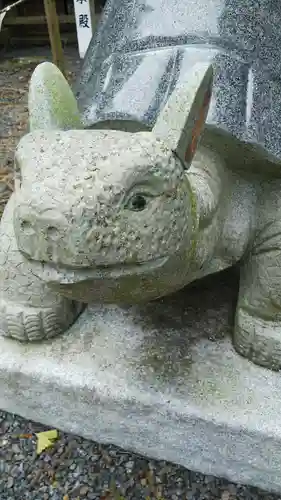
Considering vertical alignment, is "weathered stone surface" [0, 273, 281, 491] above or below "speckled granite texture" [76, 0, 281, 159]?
below

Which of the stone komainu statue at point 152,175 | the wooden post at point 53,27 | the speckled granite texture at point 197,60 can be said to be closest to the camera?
the stone komainu statue at point 152,175

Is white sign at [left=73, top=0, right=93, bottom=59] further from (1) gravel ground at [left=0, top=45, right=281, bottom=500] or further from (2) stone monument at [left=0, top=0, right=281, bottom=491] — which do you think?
(1) gravel ground at [left=0, top=45, right=281, bottom=500]

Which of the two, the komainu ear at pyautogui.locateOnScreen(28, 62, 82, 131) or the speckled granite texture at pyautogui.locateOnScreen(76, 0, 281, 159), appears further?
the speckled granite texture at pyautogui.locateOnScreen(76, 0, 281, 159)

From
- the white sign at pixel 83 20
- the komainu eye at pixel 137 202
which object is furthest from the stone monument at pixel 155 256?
the white sign at pixel 83 20

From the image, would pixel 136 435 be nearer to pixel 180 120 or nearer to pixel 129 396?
pixel 129 396

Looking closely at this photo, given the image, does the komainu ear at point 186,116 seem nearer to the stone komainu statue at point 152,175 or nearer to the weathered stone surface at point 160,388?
the stone komainu statue at point 152,175

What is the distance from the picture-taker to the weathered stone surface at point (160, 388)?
1.62 meters

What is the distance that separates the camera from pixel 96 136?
1.12m

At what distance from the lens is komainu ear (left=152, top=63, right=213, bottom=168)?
1.16 meters

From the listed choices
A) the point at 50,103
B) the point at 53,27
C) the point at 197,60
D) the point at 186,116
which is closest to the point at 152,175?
the point at 186,116

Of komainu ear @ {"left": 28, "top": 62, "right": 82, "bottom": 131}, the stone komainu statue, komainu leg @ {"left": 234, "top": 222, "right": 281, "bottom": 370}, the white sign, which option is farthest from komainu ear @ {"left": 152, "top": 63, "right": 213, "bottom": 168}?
the white sign

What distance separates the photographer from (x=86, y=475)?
1.74 meters

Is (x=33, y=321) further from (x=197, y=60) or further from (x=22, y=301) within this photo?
(x=197, y=60)

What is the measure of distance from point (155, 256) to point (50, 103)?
1.55 ft
